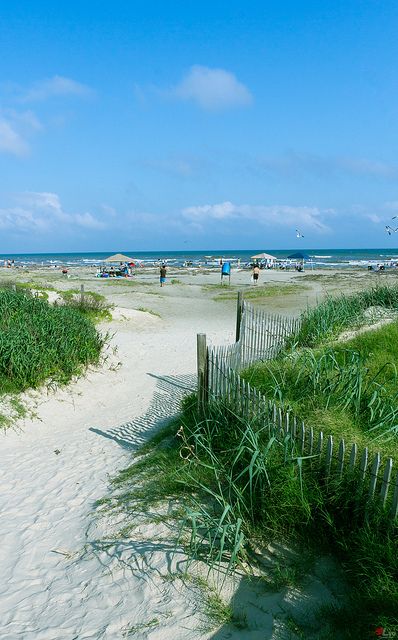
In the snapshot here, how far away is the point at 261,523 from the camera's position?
13.9 ft

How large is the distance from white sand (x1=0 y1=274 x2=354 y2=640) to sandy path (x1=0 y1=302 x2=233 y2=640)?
0.03 ft

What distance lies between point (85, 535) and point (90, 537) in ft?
0.34

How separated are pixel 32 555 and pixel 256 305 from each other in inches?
868

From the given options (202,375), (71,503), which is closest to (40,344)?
(202,375)

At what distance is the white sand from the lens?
3660mm

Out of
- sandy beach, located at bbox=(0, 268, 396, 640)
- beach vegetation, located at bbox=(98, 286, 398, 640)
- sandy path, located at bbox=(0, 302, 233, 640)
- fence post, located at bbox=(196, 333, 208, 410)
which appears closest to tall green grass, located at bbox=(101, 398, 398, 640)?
beach vegetation, located at bbox=(98, 286, 398, 640)

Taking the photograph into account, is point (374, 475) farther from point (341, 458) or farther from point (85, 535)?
point (85, 535)

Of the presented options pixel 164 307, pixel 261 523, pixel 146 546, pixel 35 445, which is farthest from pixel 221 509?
pixel 164 307

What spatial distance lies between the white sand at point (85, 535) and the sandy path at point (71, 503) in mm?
10

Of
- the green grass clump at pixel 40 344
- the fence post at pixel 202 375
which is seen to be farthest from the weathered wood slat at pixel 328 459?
the green grass clump at pixel 40 344

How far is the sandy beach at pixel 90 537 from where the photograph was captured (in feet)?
11.9

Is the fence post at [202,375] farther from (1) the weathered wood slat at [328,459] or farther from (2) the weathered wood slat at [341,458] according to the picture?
(2) the weathered wood slat at [341,458]

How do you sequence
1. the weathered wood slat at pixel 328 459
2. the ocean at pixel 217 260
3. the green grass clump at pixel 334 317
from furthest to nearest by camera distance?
the ocean at pixel 217 260 < the green grass clump at pixel 334 317 < the weathered wood slat at pixel 328 459

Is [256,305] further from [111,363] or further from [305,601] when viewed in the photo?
[305,601]
